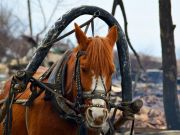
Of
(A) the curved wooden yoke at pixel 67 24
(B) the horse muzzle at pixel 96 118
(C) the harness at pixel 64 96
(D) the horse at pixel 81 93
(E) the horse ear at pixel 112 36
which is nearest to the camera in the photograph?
(B) the horse muzzle at pixel 96 118

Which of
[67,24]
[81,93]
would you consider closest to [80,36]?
[81,93]

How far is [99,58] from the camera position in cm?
491

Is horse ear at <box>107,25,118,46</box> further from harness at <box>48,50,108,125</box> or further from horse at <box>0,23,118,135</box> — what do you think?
harness at <box>48,50,108,125</box>

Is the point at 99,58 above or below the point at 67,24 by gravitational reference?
below

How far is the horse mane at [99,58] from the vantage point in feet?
16.0

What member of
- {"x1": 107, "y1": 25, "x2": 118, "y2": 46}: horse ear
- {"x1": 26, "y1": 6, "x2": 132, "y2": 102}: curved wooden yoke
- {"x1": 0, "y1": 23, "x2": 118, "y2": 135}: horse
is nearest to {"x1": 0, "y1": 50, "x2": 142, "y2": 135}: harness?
{"x1": 0, "y1": 23, "x2": 118, "y2": 135}: horse

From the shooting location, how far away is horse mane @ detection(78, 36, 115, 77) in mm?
4879

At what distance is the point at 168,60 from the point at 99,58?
10.1m

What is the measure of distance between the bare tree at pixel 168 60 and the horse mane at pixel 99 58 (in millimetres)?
9684

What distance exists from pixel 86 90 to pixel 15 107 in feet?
5.55

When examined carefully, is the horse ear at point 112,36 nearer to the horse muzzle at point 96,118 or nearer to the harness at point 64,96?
the harness at point 64,96

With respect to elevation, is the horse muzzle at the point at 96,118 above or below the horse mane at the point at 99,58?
below

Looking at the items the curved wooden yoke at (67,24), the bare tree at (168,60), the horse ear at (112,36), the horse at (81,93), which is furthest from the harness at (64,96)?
the bare tree at (168,60)

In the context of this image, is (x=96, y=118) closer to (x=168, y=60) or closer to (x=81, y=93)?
(x=81, y=93)
